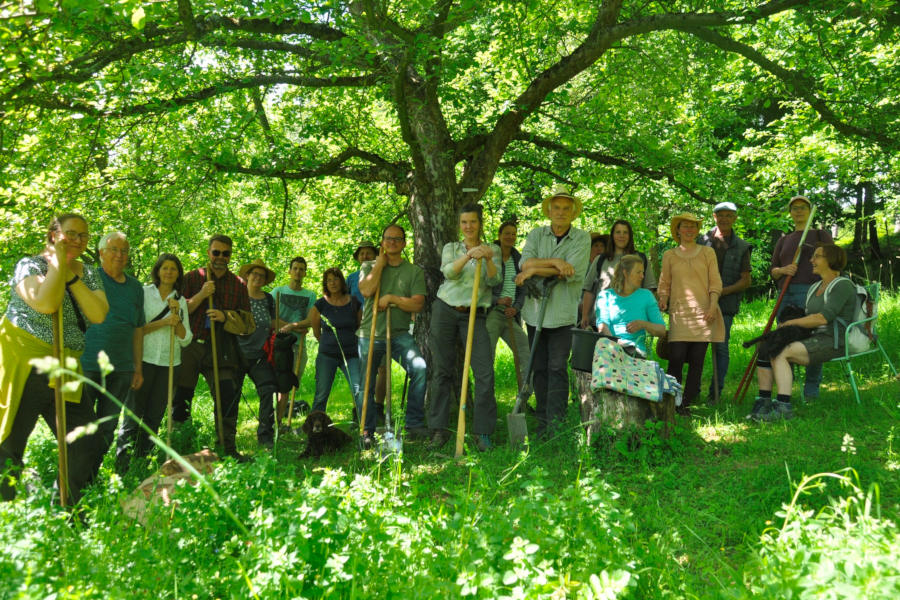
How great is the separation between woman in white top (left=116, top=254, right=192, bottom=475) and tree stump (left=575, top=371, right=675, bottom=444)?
3.53m

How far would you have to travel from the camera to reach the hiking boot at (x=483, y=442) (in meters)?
6.03

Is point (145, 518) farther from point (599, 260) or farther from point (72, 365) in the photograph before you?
point (599, 260)

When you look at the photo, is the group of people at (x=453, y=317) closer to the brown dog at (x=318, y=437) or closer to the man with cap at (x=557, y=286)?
the man with cap at (x=557, y=286)

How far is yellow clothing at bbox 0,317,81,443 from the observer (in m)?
4.09

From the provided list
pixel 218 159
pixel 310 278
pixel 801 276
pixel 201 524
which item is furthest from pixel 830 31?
pixel 310 278

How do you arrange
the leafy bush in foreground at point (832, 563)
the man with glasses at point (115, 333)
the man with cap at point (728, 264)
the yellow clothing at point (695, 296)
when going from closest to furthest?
1. the leafy bush in foreground at point (832, 563)
2. the man with glasses at point (115, 333)
3. the yellow clothing at point (695, 296)
4. the man with cap at point (728, 264)

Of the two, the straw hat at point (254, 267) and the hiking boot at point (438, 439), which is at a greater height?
the straw hat at point (254, 267)

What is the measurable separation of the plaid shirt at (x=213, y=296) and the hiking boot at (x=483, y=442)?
2589 mm

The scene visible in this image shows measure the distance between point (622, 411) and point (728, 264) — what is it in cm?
276

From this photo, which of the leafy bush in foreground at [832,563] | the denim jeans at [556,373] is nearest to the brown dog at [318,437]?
the denim jeans at [556,373]

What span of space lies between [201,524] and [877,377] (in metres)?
7.40

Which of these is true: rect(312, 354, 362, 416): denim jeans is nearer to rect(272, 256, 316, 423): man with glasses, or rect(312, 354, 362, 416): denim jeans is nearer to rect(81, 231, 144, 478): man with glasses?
rect(272, 256, 316, 423): man with glasses

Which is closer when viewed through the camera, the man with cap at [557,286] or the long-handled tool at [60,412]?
the long-handled tool at [60,412]

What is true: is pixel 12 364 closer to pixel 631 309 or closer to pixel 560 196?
pixel 560 196
